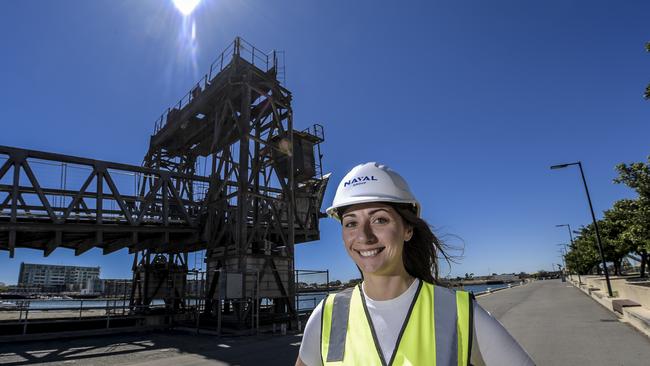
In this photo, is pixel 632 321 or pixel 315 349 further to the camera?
pixel 632 321

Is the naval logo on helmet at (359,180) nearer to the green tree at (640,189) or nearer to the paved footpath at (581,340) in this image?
the paved footpath at (581,340)

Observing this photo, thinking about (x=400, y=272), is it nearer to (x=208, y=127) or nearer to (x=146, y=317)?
(x=146, y=317)

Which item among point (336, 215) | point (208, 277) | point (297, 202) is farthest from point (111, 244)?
point (336, 215)

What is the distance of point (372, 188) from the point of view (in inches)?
80.9

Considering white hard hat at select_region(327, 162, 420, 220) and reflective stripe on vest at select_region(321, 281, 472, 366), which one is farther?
white hard hat at select_region(327, 162, 420, 220)

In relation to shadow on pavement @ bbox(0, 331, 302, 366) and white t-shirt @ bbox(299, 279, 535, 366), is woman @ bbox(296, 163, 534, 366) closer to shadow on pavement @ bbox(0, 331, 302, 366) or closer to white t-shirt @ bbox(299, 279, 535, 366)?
white t-shirt @ bbox(299, 279, 535, 366)

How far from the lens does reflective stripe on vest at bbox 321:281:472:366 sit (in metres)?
1.67

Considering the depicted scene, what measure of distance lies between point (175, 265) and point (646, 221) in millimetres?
24460

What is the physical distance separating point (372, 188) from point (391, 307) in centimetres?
64

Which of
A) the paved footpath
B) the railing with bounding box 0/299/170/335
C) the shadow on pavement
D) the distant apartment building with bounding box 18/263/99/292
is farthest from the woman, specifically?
the distant apartment building with bounding box 18/263/99/292

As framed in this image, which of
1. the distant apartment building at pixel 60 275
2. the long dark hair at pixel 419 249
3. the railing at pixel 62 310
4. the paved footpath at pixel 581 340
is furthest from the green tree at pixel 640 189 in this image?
the distant apartment building at pixel 60 275

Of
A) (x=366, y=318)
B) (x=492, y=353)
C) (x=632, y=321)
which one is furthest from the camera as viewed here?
(x=632, y=321)

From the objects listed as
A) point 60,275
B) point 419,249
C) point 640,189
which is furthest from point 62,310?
point 60,275

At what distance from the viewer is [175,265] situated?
24.3 metres
